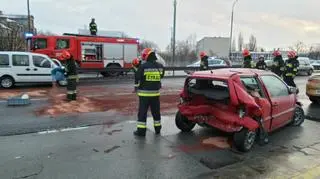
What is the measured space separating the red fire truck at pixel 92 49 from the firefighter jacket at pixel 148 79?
15.0 m

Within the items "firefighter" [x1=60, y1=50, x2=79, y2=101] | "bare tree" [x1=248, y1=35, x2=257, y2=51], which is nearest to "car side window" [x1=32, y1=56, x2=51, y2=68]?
"firefighter" [x1=60, y1=50, x2=79, y2=101]

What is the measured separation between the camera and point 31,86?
14969 millimetres

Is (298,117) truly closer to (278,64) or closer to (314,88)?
(314,88)

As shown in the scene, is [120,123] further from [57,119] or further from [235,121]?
[235,121]

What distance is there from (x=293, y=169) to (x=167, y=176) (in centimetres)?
199

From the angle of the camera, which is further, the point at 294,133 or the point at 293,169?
the point at 294,133

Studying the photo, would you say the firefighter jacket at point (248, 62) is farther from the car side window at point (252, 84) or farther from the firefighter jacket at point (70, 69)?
the car side window at point (252, 84)

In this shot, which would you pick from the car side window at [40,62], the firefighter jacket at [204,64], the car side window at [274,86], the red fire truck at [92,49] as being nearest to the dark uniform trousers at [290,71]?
the firefighter jacket at [204,64]

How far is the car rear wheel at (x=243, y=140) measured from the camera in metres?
5.63

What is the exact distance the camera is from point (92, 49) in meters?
21.4

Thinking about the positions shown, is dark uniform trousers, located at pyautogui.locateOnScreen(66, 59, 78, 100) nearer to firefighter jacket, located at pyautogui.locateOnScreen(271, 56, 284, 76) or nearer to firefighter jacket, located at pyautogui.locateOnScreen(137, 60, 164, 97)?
firefighter jacket, located at pyautogui.locateOnScreen(137, 60, 164, 97)

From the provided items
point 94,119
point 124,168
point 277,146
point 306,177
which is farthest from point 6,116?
point 306,177

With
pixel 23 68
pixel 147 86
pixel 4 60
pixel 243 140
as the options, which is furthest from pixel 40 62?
pixel 243 140

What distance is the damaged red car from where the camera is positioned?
5.76 metres
